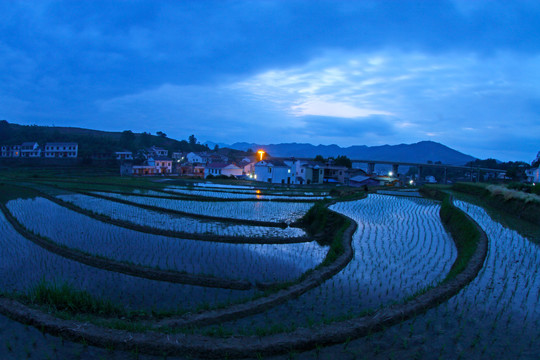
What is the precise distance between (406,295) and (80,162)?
59190 mm

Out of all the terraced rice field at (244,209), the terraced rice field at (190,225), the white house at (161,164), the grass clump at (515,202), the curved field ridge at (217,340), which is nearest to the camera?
the curved field ridge at (217,340)

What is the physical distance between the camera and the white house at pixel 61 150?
58844 millimetres

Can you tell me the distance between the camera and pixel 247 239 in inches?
410

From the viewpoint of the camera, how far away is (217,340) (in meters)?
3.94

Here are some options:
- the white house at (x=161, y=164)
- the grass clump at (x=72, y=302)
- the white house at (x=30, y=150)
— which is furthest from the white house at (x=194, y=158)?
the grass clump at (x=72, y=302)

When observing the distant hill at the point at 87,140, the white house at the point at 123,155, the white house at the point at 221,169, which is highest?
the distant hill at the point at 87,140

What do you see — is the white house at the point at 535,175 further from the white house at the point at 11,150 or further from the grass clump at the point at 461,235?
the white house at the point at 11,150

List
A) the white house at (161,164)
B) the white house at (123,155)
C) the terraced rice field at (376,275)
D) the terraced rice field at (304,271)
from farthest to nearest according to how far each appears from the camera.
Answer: the white house at (123,155) < the white house at (161,164) < the terraced rice field at (376,275) < the terraced rice field at (304,271)

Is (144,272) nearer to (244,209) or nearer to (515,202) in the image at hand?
(244,209)

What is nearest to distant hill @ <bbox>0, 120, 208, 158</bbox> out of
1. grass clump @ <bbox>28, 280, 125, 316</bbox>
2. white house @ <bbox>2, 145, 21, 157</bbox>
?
white house @ <bbox>2, 145, 21, 157</bbox>

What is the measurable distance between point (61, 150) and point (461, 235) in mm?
67655

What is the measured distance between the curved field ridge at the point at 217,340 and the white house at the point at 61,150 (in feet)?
210

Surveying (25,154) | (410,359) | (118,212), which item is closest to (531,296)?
(410,359)

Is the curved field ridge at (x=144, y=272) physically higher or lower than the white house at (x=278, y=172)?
lower
